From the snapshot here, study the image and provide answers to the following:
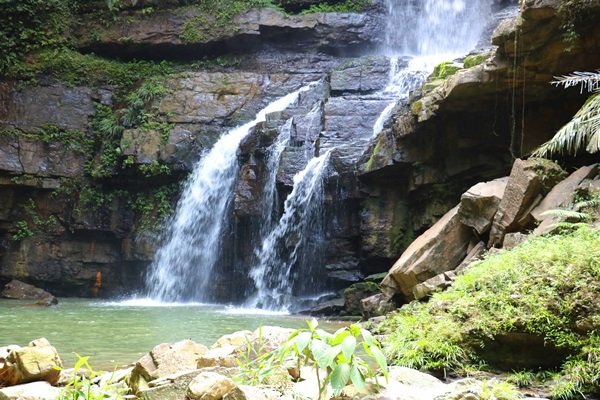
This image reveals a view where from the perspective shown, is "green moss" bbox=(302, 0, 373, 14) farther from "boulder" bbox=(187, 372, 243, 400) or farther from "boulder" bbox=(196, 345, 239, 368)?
"boulder" bbox=(187, 372, 243, 400)

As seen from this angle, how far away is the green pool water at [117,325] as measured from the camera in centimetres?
714

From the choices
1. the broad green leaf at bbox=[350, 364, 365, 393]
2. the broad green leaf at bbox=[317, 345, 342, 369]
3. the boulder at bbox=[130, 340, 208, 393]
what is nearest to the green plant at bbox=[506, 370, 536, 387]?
the broad green leaf at bbox=[350, 364, 365, 393]

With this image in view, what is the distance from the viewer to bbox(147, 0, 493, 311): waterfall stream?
549 inches

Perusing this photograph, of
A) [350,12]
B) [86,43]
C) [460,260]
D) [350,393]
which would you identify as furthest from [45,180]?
[350,393]

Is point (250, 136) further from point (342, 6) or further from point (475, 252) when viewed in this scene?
point (475, 252)

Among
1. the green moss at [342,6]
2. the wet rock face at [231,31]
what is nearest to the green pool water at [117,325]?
the wet rock face at [231,31]

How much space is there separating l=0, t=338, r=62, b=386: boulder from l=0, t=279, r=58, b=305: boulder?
11584mm

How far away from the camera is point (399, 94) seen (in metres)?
16.2

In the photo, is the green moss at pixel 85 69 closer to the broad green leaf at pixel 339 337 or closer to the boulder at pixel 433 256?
the boulder at pixel 433 256

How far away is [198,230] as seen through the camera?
16.5m

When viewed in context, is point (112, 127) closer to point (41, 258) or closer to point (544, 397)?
point (41, 258)

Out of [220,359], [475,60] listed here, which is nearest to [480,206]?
[475,60]

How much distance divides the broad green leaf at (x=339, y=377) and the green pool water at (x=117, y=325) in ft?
11.0

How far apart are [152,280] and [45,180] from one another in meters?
4.51
